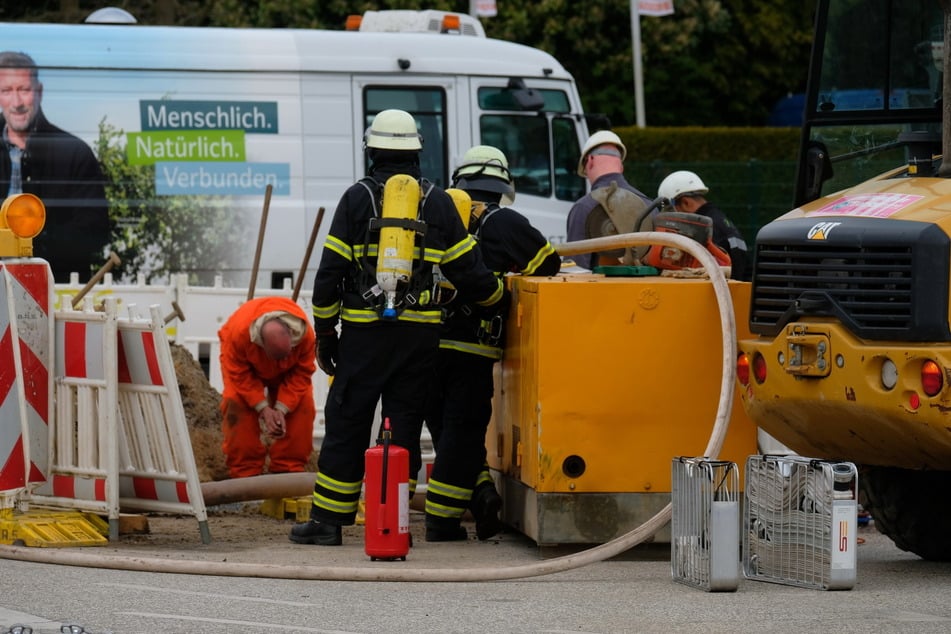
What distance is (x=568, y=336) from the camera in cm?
792

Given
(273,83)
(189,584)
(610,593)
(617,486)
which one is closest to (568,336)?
(617,486)

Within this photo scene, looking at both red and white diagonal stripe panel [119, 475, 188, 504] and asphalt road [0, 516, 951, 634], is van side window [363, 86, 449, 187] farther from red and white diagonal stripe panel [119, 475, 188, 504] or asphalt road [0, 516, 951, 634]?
asphalt road [0, 516, 951, 634]

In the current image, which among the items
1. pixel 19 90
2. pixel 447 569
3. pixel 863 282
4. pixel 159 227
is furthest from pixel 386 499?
pixel 19 90

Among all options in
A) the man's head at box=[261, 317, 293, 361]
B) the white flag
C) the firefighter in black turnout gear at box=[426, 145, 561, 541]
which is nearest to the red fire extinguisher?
the firefighter in black turnout gear at box=[426, 145, 561, 541]

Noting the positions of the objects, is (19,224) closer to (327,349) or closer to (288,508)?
(327,349)

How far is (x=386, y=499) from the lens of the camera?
7738mm

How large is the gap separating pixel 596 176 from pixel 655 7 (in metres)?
15.2

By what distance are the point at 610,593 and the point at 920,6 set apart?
320cm

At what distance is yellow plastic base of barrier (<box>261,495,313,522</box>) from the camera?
364 inches

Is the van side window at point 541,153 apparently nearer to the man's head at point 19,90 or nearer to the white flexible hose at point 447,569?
the man's head at point 19,90

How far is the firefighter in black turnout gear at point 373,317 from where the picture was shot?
322 inches

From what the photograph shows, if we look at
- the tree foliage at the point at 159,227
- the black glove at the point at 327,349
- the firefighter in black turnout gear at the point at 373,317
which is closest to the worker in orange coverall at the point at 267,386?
the black glove at the point at 327,349

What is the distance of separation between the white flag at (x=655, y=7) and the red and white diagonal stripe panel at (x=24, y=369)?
1844 cm

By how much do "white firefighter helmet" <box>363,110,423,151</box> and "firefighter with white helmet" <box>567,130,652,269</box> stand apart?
2.35 metres
